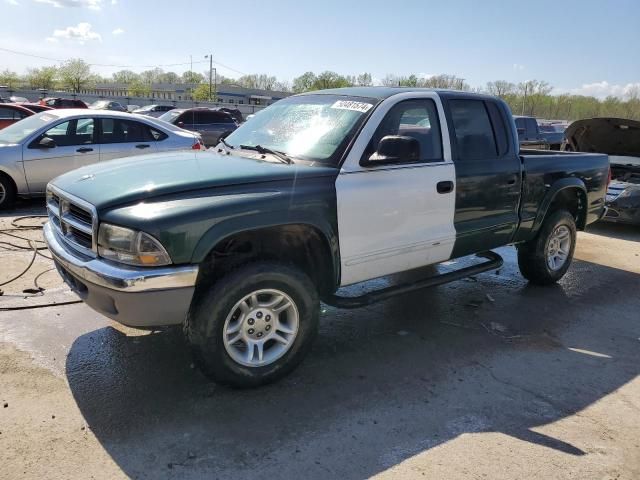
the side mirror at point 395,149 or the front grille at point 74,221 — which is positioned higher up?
the side mirror at point 395,149

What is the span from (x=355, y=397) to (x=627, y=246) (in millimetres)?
6753

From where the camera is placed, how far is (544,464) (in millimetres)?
2920

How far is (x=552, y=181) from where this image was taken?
18.2 ft

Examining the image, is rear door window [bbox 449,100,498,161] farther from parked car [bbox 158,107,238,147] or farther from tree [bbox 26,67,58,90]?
tree [bbox 26,67,58,90]

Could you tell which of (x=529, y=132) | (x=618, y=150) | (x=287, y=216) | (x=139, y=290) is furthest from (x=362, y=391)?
(x=529, y=132)

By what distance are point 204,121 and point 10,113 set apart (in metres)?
8.21

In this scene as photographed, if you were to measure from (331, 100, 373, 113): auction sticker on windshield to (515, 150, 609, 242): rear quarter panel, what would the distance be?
197 centimetres

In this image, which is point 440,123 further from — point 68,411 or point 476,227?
point 68,411

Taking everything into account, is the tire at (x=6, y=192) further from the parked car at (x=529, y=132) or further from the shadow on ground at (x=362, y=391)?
the parked car at (x=529, y=132)

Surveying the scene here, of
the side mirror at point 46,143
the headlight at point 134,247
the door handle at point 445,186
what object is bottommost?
the headlight at point 134,247

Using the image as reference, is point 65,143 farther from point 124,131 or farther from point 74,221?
point 74,221

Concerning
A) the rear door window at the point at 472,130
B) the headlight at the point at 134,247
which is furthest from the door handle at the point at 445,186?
the headlight at the point at 134,247

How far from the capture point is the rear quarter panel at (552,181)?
528cm

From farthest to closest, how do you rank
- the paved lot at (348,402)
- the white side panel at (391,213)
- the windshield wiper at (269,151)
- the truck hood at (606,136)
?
the truck hood at (606,136)
the windshield wiper at (269,151)
the white side panel at (391,213)
the paved lot at (348,402)
